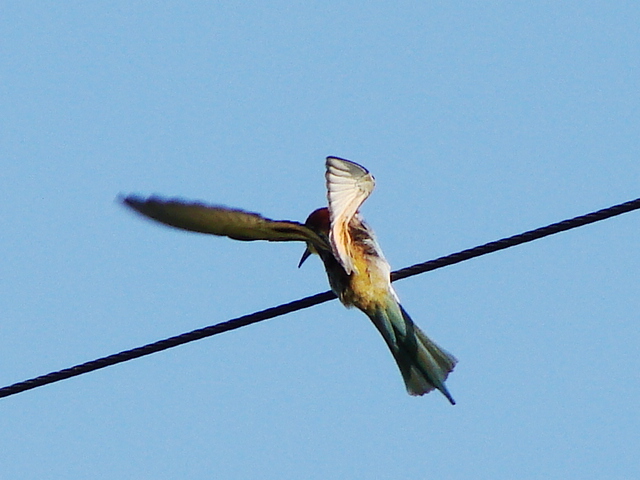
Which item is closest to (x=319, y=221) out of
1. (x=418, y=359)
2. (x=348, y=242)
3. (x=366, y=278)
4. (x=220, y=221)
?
(x=348, y=242)

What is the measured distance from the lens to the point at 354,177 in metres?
3.25

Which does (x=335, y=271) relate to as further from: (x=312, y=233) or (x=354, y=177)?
(x=354, y=177)

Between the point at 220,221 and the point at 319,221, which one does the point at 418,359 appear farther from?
the point at 220,221

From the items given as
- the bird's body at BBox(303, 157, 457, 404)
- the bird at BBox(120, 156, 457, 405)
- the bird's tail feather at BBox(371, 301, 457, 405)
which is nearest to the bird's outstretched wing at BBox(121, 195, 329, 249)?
the bird at BBox(120, 156, 457, 405)

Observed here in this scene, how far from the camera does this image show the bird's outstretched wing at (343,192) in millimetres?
3176

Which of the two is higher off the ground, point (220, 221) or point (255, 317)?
point (220, 221)

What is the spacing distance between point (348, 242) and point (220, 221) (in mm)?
434

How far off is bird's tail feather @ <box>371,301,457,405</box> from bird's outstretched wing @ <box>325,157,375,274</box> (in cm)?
33

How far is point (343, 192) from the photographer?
10.6 feet

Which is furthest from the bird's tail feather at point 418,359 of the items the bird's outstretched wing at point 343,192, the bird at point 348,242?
the bird's outstretched wing at point 343,192

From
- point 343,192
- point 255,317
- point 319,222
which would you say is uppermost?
point 319,222

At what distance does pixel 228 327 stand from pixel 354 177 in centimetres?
54

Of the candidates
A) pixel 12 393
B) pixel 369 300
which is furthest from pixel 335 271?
pixel 12 393

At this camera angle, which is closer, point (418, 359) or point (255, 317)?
point (255, 317)
